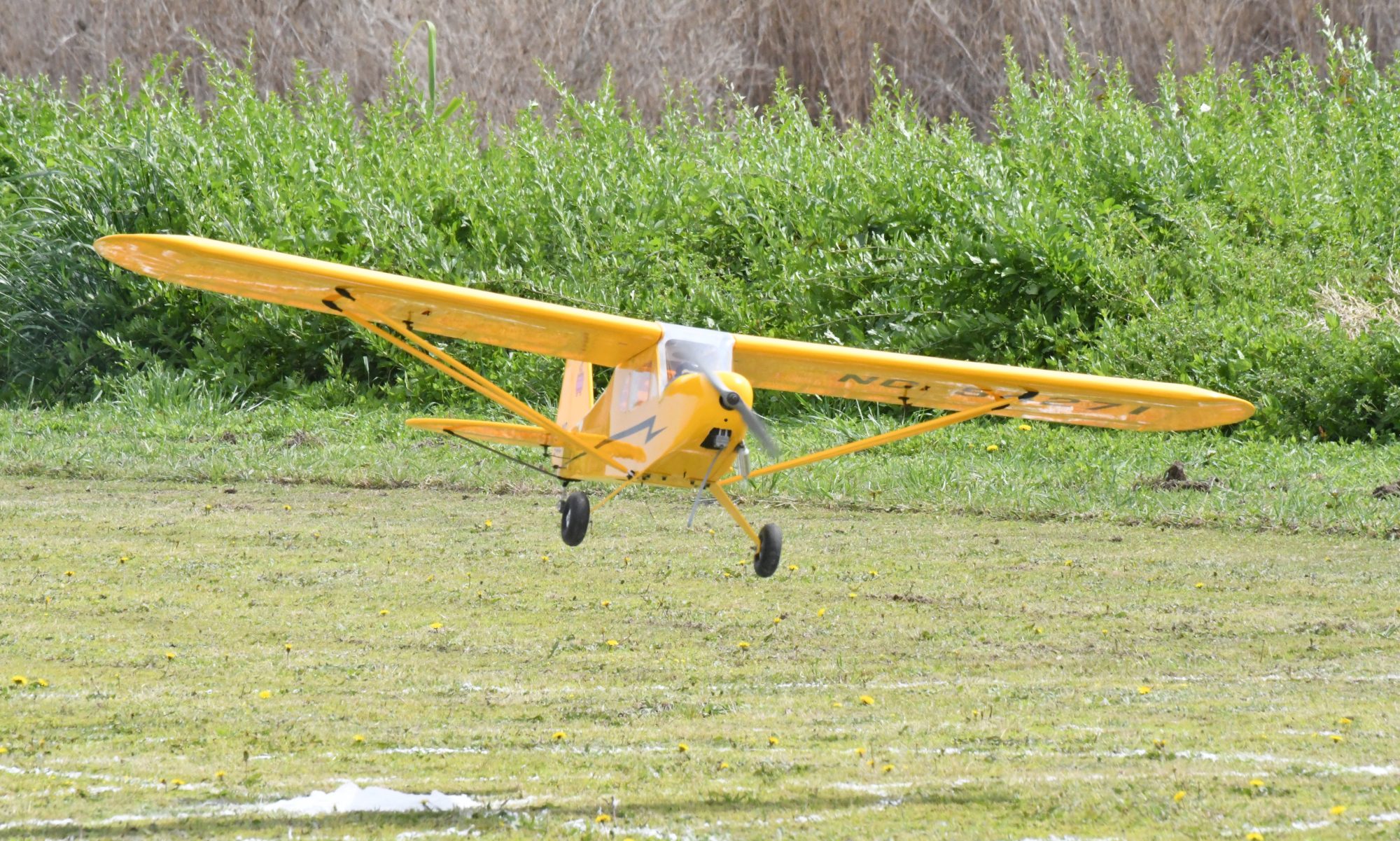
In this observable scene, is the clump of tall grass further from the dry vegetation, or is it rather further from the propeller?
the propeller

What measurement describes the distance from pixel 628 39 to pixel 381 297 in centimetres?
1851

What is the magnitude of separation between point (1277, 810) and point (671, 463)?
225 cm

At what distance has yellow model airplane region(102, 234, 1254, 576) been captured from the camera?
530 cm

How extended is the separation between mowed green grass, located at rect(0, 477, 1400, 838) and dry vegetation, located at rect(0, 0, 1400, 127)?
1358 cm

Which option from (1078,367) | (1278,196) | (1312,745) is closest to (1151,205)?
(1278,196)

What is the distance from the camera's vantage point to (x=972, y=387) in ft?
22.7

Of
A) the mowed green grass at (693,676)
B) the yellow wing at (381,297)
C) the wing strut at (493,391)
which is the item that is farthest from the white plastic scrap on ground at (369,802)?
the yellow wing at (381,297)

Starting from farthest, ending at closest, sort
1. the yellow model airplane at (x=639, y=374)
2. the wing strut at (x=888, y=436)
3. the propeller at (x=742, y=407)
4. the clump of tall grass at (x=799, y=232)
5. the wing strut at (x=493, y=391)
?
the clump of tall grass at (x=799, y=232) → the wing strut at (x=888, y=436) → the wing strut at (x=493, y=391) → the yellow model airplane at (x=639, y=374) → the propeller at (x=742, y=407)

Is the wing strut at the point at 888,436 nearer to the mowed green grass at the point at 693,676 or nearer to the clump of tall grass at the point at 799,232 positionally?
the mowed green grass at the point at 693,676

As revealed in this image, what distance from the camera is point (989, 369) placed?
6.47 metres

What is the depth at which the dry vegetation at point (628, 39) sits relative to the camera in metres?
21.9

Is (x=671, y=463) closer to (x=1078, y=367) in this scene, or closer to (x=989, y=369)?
(x=989, y=369)

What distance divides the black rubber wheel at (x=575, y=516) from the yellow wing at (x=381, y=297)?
0.67 meters

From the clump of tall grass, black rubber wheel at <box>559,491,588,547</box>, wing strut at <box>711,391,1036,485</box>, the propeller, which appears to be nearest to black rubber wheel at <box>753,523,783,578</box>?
wing strut at <box>711,391,1036,485</box>
